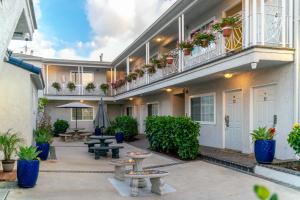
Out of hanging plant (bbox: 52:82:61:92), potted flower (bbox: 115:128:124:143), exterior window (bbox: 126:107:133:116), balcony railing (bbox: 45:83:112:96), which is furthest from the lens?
exterior window (bbox: 126:107:133:116)

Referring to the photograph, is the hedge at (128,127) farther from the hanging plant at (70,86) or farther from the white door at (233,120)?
the white door at (233,120)

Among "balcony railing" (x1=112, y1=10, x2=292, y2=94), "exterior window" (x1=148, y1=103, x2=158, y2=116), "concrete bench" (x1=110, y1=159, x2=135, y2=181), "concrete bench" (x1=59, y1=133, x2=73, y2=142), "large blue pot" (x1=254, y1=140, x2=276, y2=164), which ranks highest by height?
"balcony railing" (x1=112, y1=10, x2=292, y2=94)

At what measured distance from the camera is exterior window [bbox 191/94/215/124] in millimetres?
13591

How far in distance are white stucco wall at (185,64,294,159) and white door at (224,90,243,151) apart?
0.94 feet

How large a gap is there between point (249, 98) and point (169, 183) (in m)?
4.76

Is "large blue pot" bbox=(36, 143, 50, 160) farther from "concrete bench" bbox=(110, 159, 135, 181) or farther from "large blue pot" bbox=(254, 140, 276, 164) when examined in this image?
"large blue pot" bbox=(254, 140, 276, 164)

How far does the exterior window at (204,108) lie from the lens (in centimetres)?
1359

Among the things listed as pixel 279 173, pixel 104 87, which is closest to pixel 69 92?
pixel 104 87

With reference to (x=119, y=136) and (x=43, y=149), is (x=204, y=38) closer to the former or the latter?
(x=43, y=149)

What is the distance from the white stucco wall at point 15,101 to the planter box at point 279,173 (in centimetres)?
765

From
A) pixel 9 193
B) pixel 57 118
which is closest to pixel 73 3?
pixel 57 118

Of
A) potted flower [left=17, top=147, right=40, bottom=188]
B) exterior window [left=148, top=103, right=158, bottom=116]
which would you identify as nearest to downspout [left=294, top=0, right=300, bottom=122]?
potted flower [left=17, top=147, right=40, bottom=188]

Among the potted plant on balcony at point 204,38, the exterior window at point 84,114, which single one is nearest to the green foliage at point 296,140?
the potted plant on balcony at point 204,38

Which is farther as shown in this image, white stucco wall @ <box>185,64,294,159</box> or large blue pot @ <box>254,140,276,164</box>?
white stucco wall @ <box>185,64,294,159</box>
